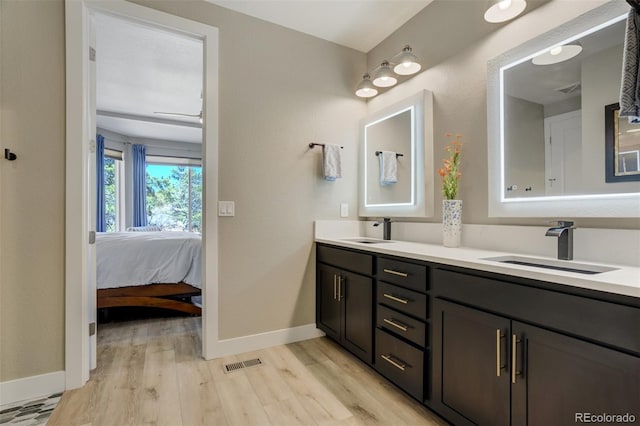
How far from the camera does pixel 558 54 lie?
1558 mm

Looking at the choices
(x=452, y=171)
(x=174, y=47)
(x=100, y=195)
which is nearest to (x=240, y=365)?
(x=452, y=171)

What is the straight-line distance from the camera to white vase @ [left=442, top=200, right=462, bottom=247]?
1.94 m

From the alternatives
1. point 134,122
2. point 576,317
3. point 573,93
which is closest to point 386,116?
point 573,93

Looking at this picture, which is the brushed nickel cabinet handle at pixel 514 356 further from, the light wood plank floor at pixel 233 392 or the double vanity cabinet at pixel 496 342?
the light wood plank floor at pixel 233 392

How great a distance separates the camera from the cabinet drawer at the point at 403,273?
5.19 feet

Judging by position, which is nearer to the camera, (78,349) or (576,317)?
(576,317)

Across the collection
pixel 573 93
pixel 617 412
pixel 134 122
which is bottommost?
pixel 617 412

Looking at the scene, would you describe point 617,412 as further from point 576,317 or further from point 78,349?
point 78,349

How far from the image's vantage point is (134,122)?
5.13m

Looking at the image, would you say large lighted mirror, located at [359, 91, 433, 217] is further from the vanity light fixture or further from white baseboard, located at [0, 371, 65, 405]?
white baseboard, located at [0, 371, 65, 405]

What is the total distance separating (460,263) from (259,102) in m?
1.94

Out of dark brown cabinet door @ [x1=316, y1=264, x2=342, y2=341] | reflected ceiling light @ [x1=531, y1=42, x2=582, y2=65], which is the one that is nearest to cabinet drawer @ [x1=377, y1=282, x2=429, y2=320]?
dark brown cabinet door @ [x1=316, y1=264, x2=342, y2=341]

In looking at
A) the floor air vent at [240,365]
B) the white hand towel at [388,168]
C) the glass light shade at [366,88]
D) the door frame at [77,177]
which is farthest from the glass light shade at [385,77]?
the floor air vent at [240,365]

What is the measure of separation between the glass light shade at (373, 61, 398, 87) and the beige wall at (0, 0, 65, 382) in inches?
84.2
